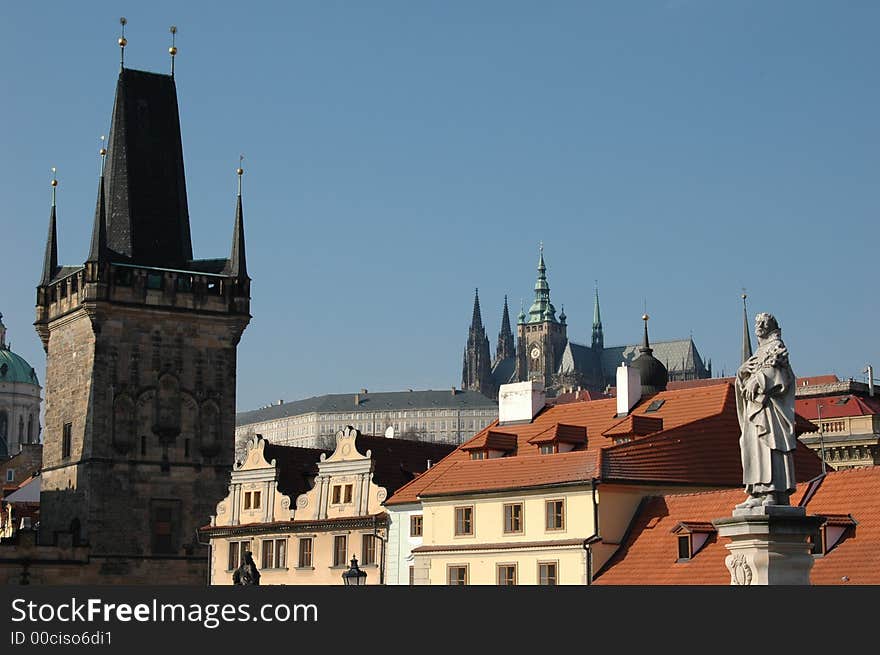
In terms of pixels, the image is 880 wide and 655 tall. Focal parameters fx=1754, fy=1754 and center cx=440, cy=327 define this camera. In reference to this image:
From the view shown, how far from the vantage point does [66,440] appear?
73.5 m

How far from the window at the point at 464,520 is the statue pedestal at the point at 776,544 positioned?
29115 mm

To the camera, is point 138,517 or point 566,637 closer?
point 566,637

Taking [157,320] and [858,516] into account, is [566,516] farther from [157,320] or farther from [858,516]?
[157,320]

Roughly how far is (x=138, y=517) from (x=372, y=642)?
5785 centimetres

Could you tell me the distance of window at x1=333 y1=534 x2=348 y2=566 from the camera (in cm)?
5797

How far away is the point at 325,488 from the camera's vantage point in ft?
198

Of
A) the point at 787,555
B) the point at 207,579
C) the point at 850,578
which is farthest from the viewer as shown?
the point at 207,579

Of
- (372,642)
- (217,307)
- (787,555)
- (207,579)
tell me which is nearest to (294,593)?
(372,642)

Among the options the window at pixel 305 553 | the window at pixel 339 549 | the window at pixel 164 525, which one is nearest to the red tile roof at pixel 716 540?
the window at pixel 339 549

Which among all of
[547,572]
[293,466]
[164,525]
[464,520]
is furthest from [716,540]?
[164,525]

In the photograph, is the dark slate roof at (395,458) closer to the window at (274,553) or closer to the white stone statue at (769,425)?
the window at (274,553)

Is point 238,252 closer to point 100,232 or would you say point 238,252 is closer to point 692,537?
point 100,232

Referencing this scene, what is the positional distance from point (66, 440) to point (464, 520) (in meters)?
29.8

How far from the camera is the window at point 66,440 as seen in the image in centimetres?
7325
